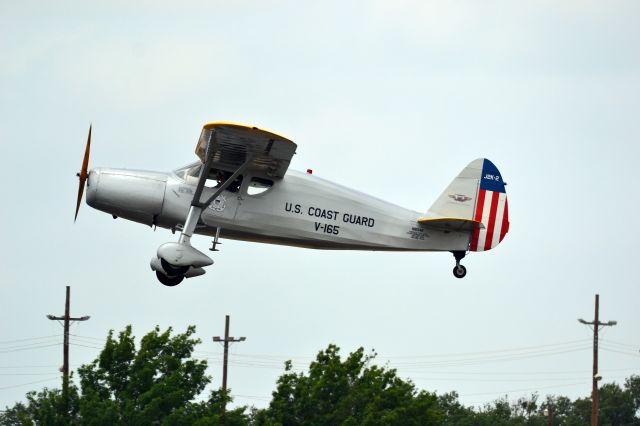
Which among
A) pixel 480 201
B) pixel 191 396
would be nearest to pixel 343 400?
pixel 191 396

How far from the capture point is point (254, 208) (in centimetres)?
2823

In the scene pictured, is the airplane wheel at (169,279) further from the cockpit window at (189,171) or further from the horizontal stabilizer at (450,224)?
the horizontal stabilizer at (450,224)

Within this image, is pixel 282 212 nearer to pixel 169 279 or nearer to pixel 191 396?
pixel 169 279

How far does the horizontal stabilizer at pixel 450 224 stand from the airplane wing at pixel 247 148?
323cm

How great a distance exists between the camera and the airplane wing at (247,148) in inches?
1047

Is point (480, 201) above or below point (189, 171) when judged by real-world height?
above

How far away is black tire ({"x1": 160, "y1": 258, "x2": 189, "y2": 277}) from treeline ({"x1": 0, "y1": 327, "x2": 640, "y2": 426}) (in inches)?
832

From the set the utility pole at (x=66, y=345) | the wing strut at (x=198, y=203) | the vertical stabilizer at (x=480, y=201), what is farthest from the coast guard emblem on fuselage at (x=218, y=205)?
the utility pole at (x=66, y=345)

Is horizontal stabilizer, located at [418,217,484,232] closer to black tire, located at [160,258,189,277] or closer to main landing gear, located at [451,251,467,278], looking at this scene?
main landing gear, located at [451,251,467,278]

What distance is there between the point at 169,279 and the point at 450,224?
226 inches

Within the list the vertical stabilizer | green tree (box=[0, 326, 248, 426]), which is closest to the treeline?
green tree (box=[0, 326, 248, 426])

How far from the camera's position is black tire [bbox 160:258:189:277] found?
2762 cm

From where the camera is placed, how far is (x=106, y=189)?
91.8ft

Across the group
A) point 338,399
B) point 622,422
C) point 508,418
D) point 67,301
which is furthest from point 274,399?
point 622,422
